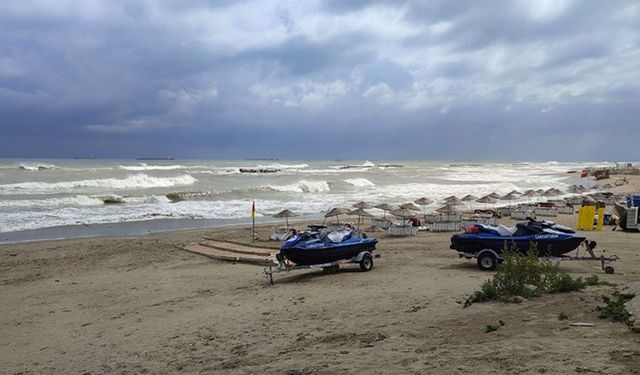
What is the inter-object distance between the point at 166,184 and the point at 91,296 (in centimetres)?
4596

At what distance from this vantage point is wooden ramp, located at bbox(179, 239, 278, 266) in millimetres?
14798

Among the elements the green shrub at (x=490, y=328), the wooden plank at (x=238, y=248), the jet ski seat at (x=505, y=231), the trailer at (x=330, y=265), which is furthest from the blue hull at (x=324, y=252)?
the green shrub at (x=490, y=328)

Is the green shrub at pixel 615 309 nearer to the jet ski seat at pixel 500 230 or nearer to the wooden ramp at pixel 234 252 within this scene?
the jet ski seat at pixel 500 230

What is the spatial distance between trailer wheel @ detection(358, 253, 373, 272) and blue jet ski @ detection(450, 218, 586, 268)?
2.33 metres

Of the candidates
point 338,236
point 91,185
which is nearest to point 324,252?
point 338,236

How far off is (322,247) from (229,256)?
4.23 m

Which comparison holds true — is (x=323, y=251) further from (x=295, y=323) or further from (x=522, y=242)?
(x=522, y=242)

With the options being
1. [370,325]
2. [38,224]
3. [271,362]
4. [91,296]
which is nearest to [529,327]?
[370,325]

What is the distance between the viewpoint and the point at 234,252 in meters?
16.3

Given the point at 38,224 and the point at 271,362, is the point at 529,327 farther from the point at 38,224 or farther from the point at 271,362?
the point at 38,224

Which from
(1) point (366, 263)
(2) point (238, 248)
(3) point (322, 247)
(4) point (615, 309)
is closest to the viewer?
(4) point (615, 309)

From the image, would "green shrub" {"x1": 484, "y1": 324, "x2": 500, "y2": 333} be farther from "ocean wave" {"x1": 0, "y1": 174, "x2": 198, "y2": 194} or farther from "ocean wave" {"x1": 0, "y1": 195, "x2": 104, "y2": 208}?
"ocean wave" {"x1": 0, "y1": 174, "x2": 198, "y2": 194}

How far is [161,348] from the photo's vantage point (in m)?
7.13

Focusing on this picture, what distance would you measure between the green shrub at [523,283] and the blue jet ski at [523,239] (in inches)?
147
